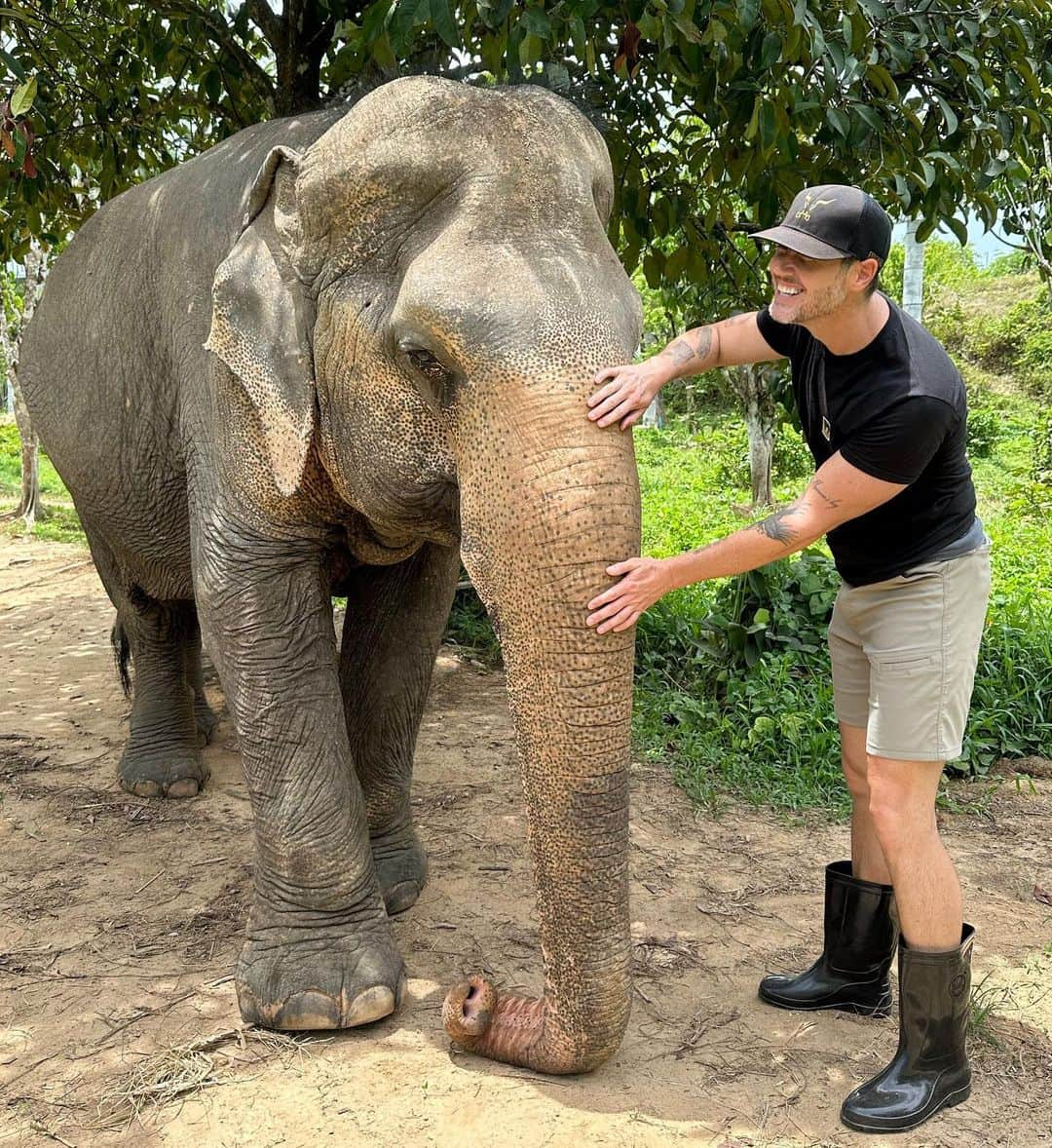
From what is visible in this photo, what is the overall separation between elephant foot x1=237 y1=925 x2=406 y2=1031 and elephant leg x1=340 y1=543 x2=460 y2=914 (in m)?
0.56

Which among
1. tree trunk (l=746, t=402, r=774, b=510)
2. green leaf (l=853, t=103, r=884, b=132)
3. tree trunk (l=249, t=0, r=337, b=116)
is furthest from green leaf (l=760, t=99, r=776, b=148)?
tree trunk (l=746, t=402, r=774, b=510)

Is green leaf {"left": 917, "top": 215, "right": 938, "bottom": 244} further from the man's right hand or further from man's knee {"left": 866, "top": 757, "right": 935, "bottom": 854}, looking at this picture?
the man's right hand

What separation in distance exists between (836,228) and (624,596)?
851mm

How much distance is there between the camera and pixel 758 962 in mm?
3285

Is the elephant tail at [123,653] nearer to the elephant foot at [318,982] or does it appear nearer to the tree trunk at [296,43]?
the tree trunk at [296,43]

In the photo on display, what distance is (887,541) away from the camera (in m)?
2.66

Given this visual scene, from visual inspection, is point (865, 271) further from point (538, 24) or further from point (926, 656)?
point (538, 24)

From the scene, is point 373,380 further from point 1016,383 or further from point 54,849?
point 1016,383

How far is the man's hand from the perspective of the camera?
216 centimetres

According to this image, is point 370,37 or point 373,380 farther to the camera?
point 370,37

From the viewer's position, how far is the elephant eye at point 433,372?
95.0 inches

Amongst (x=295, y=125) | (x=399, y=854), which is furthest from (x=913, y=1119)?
(x=295, y=125)

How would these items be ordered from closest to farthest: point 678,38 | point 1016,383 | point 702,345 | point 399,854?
point 702,345
point 678,38
point 399,854
point 1016,383

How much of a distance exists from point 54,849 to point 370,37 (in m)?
2.71
